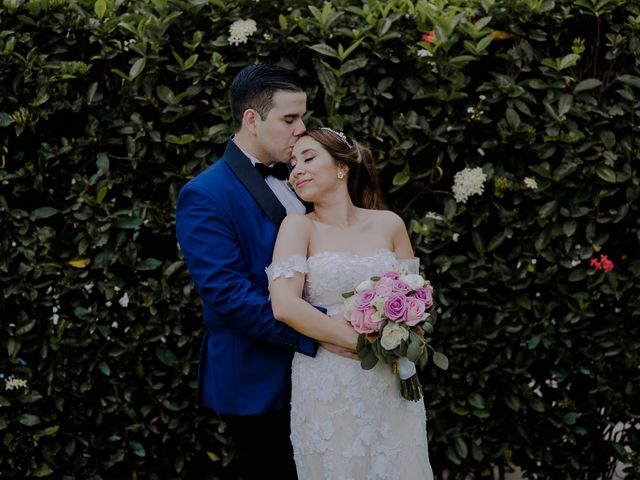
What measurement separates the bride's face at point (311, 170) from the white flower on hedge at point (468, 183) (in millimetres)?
1138

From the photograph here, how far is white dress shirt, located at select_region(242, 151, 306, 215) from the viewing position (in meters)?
3.28

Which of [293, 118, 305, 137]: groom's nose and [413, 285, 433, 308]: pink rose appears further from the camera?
[293, 118, 305, 137]: groom's nose

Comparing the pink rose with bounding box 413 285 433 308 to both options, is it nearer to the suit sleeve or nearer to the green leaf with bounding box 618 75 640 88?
the suit sleeve

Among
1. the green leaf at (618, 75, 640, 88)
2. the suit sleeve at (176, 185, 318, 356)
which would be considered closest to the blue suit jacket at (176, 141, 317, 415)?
the suit sleeve at (176, 185, 318, 356)

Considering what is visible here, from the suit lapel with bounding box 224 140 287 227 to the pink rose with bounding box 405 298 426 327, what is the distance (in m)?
0.62

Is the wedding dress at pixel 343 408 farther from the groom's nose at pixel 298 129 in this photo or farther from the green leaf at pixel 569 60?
the green leaf at pixel 569 60

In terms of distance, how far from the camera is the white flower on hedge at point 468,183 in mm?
4035

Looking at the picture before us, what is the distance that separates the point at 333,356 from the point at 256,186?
695 mm

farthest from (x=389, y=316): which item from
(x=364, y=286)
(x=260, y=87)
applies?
(x=260, y=87)

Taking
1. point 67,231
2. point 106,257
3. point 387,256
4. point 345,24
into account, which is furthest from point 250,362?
point 345,24

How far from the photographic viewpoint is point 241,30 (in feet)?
13.1

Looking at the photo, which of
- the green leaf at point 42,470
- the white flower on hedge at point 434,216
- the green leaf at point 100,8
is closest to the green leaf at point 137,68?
the green leaf at point 100,8

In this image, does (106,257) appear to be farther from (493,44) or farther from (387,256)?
(493,44)

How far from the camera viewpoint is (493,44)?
4.20 metres
